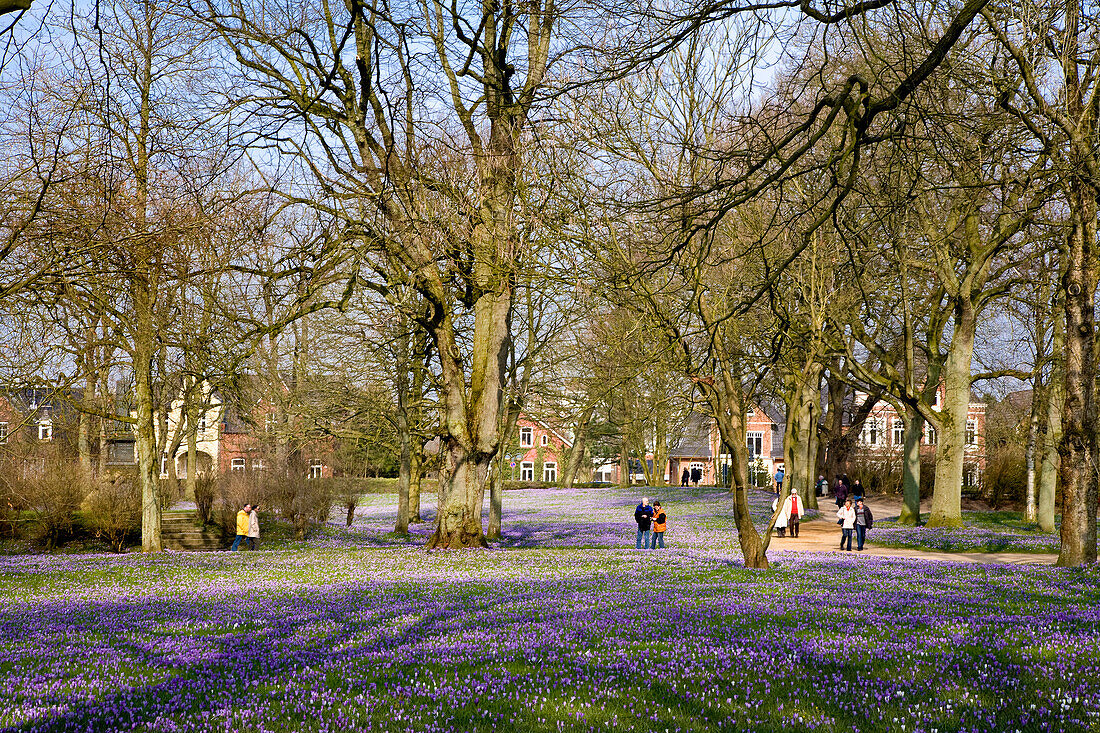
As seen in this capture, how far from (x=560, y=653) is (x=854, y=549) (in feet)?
60.5

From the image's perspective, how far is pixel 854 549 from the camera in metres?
23.4

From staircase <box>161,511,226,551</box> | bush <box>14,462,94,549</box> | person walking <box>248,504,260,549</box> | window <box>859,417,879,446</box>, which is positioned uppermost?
window <box>859,417,879,446</box>

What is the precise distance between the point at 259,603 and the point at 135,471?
1914 centimetres

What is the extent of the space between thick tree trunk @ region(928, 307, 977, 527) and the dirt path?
2.36 metres

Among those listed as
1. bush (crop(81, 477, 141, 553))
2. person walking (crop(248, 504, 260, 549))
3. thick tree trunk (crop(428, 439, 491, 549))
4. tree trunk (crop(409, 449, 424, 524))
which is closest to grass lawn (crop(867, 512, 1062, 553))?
A: thick tree trunk (crop(428, 439, 491, 549))

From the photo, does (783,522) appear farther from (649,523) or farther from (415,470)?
(415,470)

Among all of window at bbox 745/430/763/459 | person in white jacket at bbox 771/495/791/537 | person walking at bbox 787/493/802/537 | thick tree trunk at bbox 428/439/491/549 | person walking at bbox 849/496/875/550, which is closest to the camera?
thick tree trunk at bbox 428/439/491/549

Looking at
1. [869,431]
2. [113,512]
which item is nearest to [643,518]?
[113,512]

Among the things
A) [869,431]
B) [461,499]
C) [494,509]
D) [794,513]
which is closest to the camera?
[461,499]

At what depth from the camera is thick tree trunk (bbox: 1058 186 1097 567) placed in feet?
47.8

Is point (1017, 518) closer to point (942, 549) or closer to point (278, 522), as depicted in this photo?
point (942, 549)

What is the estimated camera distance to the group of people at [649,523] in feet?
77.5

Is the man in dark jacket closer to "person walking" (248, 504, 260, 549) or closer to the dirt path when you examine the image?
the dirt path

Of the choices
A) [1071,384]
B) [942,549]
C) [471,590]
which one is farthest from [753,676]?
[942,549]
